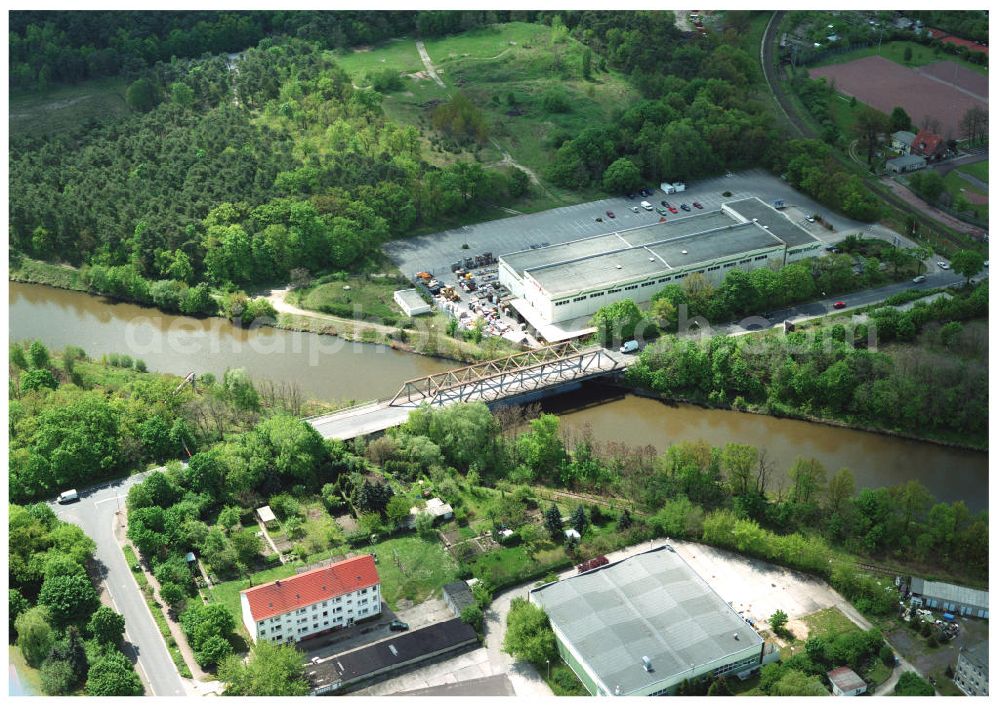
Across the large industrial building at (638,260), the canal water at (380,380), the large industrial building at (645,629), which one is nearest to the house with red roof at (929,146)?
the large industrial building at (638,260)

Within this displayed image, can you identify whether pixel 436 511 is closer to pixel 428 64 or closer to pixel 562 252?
pixel 562 252

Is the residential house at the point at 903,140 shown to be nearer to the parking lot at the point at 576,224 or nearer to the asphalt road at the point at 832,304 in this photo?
the parking lot at the point at 576,224

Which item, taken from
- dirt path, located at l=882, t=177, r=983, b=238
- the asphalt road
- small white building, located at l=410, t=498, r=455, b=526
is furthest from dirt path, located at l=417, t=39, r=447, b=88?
small white building, located at l=410, t=498, r=455, b=526

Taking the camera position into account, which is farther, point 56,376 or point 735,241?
point 735,241

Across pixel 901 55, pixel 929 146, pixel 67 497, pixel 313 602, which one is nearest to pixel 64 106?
pixel 67 497

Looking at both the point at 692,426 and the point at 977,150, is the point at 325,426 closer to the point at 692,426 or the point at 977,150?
the point at 692,426

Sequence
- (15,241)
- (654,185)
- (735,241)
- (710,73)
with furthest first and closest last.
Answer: (710,73) → (654,185) → (15,241) → (735,241)

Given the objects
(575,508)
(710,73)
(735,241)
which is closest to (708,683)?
(575,508)
